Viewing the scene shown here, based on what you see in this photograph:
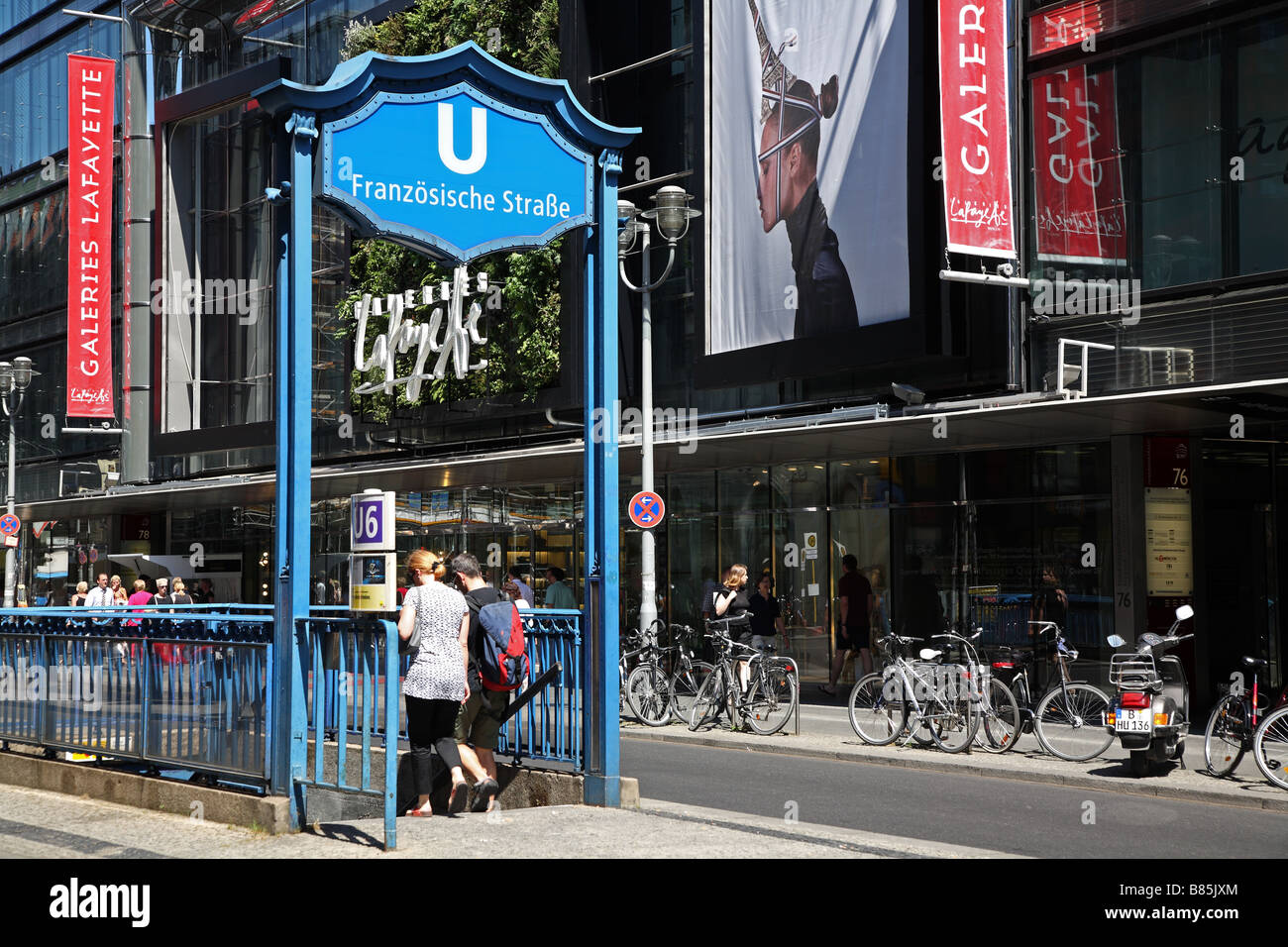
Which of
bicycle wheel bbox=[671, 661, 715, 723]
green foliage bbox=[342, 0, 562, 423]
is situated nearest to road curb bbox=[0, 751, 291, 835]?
bicycle wheel bbox=[671, 661, 715, 723]

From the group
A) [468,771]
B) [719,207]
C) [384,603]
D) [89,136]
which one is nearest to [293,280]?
[468,771]

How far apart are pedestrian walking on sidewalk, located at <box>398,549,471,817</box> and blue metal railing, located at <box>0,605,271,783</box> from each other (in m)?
0.93

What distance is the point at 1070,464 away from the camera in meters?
19.1

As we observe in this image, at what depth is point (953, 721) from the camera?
51.2 feet

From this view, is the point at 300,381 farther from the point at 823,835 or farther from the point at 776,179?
the point at 776,179

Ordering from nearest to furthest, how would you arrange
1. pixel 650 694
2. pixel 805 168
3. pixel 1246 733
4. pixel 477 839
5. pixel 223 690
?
1. pixel 477 839
2. pixel 223 690
3. pixel 1246 733
4. pixel 650 694
5. pixel 805 168

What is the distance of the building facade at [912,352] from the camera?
56.0 feet

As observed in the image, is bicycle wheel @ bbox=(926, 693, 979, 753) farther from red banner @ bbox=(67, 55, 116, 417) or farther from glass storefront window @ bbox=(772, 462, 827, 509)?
red banner @ bbox=(67, 55, 116, 417)

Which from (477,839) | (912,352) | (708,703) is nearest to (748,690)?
(708,703)

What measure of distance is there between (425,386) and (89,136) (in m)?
16.1

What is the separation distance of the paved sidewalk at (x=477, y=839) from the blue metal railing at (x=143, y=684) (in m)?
0.54

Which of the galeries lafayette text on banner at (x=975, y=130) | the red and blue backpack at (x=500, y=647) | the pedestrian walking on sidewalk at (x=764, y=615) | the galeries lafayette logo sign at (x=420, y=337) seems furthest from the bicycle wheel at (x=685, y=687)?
the galeries lafayette logo sign at (x=420, y=337)

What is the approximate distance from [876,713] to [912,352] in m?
5.48
